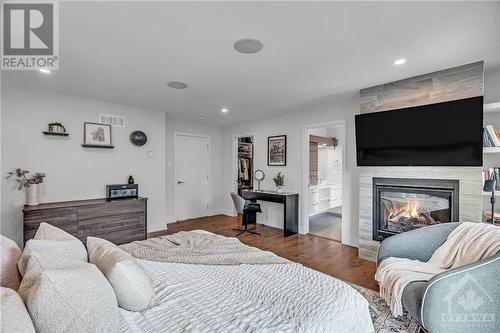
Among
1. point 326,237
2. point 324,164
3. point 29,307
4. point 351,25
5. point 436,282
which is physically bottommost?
point 326,237

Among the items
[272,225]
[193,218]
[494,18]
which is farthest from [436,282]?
[193,218]

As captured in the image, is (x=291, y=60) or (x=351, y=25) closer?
(x=351, y=25)

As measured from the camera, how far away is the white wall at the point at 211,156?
5.22m

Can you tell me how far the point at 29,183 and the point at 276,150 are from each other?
405 centimetres

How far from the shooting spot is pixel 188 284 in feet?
4.58

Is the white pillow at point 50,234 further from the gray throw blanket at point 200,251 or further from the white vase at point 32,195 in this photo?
the white vase at point 32,195

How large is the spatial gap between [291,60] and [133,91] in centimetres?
232

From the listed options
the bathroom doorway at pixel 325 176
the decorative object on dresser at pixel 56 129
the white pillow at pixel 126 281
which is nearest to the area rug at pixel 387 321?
the white pillow at pixel 126 281

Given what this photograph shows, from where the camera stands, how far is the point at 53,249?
128 centimetres

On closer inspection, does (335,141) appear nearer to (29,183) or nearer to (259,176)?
(259,176)

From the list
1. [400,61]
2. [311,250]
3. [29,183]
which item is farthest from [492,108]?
[29,183]

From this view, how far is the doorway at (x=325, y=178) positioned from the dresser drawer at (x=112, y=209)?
3288 mm

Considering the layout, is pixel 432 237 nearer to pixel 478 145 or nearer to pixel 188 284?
Result: pixel 478 145

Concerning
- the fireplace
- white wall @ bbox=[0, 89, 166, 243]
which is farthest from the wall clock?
the fireplace
